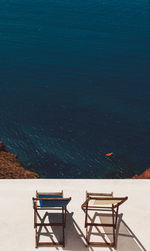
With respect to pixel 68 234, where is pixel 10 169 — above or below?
above

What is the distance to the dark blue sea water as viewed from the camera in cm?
1941

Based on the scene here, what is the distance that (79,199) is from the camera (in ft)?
29.5

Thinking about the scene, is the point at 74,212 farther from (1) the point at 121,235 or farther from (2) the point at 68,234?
(1) the point at 121,235

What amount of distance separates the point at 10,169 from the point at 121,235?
26.6 ft

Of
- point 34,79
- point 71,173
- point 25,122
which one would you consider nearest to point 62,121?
point 25,122

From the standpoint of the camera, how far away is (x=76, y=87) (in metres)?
27.6

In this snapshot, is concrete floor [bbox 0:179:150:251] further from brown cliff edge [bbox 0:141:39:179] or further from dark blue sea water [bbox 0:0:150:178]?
dark blue sea water [bbox 0:0:150:178]

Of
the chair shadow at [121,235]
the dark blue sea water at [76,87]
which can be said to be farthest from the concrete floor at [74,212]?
the dark blue sea water at [76,87]

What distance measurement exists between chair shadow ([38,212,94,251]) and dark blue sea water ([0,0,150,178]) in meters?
9.36

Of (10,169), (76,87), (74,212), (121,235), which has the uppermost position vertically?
(76,87)

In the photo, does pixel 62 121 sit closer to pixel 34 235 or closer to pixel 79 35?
pixel 34 235

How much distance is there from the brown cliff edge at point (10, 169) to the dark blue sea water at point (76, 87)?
0.92 m

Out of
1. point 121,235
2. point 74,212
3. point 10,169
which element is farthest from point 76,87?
point 121,235

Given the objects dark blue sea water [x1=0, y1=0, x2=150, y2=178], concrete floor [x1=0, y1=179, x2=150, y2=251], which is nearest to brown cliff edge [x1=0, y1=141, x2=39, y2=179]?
dark blue sea water [x1=0, y1=0, x2=150, y2=178]
